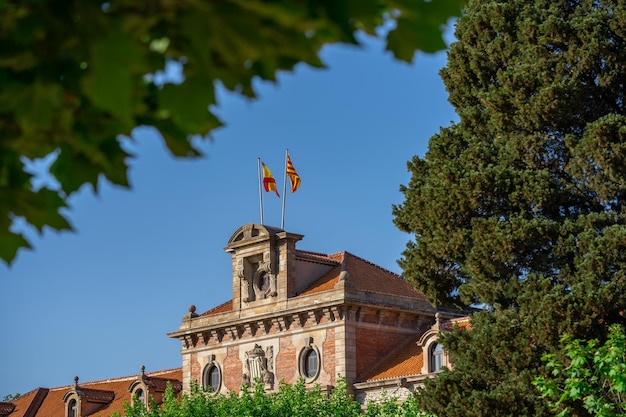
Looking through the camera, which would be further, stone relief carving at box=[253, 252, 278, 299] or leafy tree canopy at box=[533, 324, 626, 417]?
stone relief carving at box=[253, 252, 278, 299]

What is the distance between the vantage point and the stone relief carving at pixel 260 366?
4159 cm

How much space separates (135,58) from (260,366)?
131 ft

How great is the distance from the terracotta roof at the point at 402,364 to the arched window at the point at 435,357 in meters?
0.51

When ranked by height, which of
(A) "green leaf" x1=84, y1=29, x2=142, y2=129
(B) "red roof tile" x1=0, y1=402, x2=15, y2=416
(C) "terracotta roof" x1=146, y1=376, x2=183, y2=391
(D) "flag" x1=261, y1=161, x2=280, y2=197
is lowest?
(A) "green leaf" x1=84, y1=29, x2=142, y2=129

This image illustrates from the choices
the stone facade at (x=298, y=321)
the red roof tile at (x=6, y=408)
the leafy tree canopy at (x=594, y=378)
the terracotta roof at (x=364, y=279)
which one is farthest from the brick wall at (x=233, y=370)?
the leafy tree canopy at (x=594, y=378)

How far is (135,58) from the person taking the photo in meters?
2.57

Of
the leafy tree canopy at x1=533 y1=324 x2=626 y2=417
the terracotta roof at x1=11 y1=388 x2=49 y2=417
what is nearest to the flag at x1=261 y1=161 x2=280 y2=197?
the terracotta roof at x1=11 y1=388 x2=49 y2=417

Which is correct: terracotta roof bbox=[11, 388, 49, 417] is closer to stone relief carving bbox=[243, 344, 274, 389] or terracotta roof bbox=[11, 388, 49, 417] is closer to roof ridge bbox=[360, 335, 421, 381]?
stone relief carving bbox=[243, 344, 274, 389]

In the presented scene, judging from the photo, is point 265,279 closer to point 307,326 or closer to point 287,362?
point 307,326

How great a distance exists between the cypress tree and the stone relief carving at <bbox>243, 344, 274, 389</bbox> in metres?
20.7

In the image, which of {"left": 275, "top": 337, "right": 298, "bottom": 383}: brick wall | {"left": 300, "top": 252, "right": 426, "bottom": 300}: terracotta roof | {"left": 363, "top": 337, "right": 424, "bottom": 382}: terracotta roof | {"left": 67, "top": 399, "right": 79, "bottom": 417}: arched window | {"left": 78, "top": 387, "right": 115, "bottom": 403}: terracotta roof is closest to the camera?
{"left": 363, "top": 337, "right": 424, "bottom": 382}: terracotta roof

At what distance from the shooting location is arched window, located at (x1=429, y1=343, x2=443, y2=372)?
37125mm

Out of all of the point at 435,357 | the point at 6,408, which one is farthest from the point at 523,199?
the point at 6,408

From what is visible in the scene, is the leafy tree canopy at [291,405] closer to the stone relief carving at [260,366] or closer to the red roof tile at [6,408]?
the stone relief carving at [260,366]
